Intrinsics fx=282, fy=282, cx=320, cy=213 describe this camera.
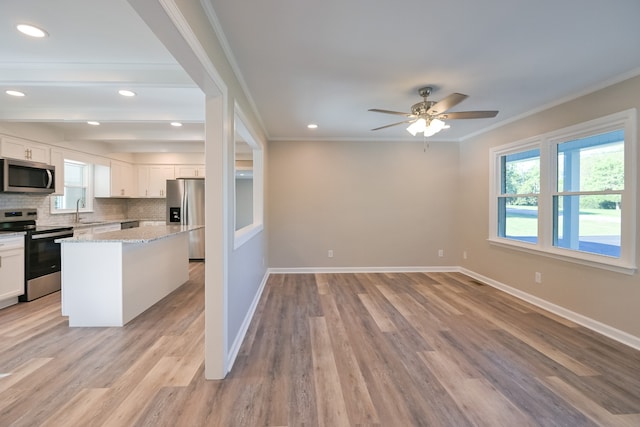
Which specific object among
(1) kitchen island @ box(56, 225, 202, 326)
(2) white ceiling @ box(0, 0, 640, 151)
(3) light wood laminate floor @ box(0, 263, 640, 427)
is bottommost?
(3) light wood laminate floor @ box(0, 263, 640, 427)

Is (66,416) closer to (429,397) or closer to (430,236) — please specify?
(429,397)

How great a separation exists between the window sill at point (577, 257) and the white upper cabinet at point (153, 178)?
6.61m

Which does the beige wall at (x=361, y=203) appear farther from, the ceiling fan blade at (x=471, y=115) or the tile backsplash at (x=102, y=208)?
the tile backsplash at (x=102, y=208)

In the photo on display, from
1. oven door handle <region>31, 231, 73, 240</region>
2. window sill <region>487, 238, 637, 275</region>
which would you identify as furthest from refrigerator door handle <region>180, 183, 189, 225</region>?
window sill <region>487, 238, 637, 275</region>

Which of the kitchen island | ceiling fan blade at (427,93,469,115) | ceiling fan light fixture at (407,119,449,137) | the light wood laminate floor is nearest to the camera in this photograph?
the light wood laminate floor

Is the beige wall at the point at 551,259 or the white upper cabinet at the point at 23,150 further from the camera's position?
the white upper cabinet at the point at 23,150

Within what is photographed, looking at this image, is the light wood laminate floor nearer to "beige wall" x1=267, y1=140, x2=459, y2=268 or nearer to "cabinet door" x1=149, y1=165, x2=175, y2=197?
"beige wall" x1=267, y1=140, x2=459, y2=268

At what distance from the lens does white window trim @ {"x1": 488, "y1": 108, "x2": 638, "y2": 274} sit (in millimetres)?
2600

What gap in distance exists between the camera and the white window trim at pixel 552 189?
260cm

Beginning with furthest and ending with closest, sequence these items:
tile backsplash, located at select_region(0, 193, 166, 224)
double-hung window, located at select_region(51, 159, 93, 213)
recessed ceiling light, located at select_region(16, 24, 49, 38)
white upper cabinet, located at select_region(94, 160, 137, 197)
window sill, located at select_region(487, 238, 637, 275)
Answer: white upper cabinet, located at select_region(94, 160, 137, 197)
double-hung window, located at select_region(51, 159, 93, 213)
tile backsplash, located at select_region(0, 193, 166, 224)
window sill, located at select_region(487, 238, 637, 275)
recessed ceiling light, located at select_region(16, 24, 49, 38)

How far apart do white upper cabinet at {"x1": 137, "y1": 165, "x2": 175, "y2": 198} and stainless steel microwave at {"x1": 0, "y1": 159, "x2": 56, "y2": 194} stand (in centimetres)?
197

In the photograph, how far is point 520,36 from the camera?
2.04 metres

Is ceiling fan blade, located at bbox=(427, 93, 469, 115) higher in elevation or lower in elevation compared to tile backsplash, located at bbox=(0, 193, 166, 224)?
higher

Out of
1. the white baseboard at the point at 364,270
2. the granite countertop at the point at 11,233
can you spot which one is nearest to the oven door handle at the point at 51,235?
the granite countertop at the point at 11,233
